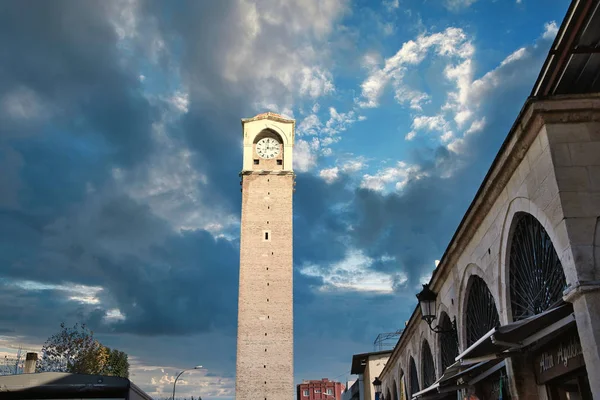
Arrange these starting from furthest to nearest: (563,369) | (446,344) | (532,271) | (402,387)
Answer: (402,387) → (446,344) → (532,271) → (563,369)

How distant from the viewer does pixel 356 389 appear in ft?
162

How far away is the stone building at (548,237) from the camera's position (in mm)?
7055

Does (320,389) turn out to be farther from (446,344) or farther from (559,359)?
(559,359)

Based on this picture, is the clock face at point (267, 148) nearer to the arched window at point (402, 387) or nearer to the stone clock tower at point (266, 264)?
the stone clock tower at point (266, 264)

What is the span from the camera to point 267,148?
50969mm

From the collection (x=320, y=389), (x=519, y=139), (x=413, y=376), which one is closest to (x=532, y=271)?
(x=519, y=139)

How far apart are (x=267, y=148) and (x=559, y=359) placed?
43.9 metres

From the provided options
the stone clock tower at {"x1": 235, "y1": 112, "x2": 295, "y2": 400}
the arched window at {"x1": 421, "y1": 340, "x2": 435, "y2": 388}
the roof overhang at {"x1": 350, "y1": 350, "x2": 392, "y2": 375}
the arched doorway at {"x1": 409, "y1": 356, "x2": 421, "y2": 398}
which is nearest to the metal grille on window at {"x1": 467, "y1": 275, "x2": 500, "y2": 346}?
the arched window at {"x1": 421, "y1": 340, "x2": 435, "y2": 388}

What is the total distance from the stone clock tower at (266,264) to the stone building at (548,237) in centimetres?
3370

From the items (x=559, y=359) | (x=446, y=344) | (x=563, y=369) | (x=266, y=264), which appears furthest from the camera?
(x=266, y=264)

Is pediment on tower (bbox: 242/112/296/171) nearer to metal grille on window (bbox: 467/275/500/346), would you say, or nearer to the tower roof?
the tower roof

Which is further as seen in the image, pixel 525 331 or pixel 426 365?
pixel 426 365

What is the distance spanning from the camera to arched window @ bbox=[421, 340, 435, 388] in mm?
18172

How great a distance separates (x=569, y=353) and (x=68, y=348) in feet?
148
